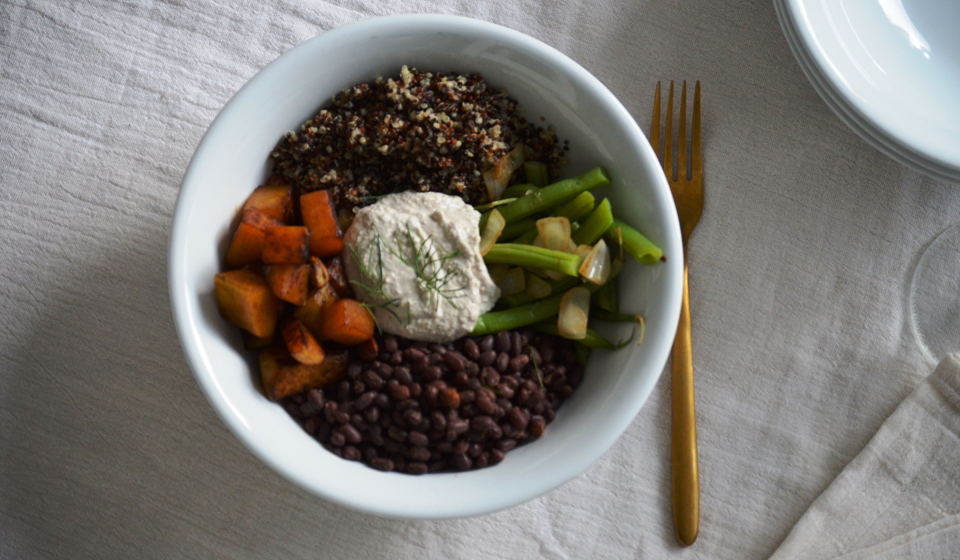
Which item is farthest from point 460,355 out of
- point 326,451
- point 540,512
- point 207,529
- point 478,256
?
point 207,529

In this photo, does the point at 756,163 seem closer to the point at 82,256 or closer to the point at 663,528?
the point at 663,528

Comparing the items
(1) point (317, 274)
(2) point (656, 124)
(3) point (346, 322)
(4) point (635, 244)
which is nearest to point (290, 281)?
(1) point (317, 274)

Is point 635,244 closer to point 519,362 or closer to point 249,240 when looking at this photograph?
point 519,362

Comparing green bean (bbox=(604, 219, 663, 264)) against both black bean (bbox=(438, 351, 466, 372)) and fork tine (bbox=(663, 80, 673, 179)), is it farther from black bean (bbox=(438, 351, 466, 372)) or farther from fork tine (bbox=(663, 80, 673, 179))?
black bean (bbox=(438, 351, 466, 372))

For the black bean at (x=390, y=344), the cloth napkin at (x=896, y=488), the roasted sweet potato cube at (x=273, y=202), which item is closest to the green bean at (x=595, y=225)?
the black bean at (x=390, y=344)

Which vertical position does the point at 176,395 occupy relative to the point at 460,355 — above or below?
below

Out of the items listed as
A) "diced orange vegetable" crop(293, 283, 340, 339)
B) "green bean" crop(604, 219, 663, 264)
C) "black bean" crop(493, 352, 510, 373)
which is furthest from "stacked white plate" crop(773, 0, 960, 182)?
"diced orange vegetable" crop(293, 283, 340, 339)

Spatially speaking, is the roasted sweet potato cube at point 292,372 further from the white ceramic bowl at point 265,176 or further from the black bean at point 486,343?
the black bean at point 486,343
